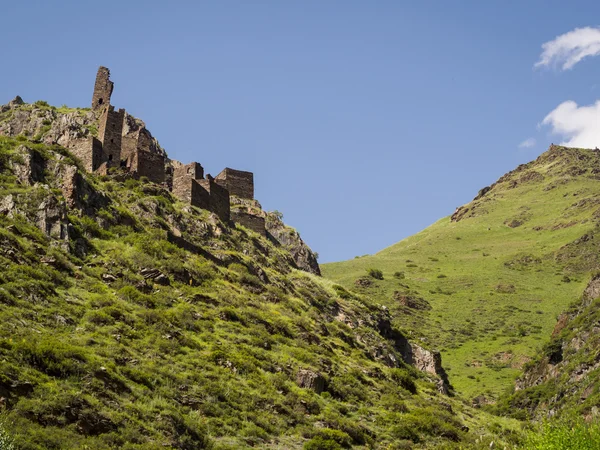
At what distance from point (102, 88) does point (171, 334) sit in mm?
49187

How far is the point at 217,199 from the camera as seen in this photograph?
56906 mm

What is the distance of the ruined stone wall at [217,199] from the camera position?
56094mm

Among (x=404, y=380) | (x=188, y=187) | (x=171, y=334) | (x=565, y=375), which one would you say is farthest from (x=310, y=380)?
(x=565, y=375)

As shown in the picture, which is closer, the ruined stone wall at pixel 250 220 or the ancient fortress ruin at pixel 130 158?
the ancient fortress ruin at pixel 130 158

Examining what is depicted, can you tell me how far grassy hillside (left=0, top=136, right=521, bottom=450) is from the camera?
22.8 metres

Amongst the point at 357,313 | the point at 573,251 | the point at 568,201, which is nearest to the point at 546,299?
the point at 573,251

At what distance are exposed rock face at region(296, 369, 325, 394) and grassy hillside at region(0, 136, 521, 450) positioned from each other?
0.08 meters

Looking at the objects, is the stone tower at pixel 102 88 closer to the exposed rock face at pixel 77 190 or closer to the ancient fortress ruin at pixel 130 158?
the ancient fortress ruin at pixel 130 158

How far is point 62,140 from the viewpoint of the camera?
56.9 metres

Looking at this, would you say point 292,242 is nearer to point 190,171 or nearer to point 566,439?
point 190,171

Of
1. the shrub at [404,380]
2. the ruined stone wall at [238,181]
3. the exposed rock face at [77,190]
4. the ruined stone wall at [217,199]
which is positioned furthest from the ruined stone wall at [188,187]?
the shrub at [404,380]

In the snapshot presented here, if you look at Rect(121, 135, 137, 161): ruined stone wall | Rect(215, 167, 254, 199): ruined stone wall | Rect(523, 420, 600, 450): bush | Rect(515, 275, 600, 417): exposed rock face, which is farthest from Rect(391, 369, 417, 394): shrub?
Rect(215, 167, 254, 199): ruined stone wall

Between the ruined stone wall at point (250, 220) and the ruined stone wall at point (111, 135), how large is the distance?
41.1ft

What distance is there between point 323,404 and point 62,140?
119 feet
